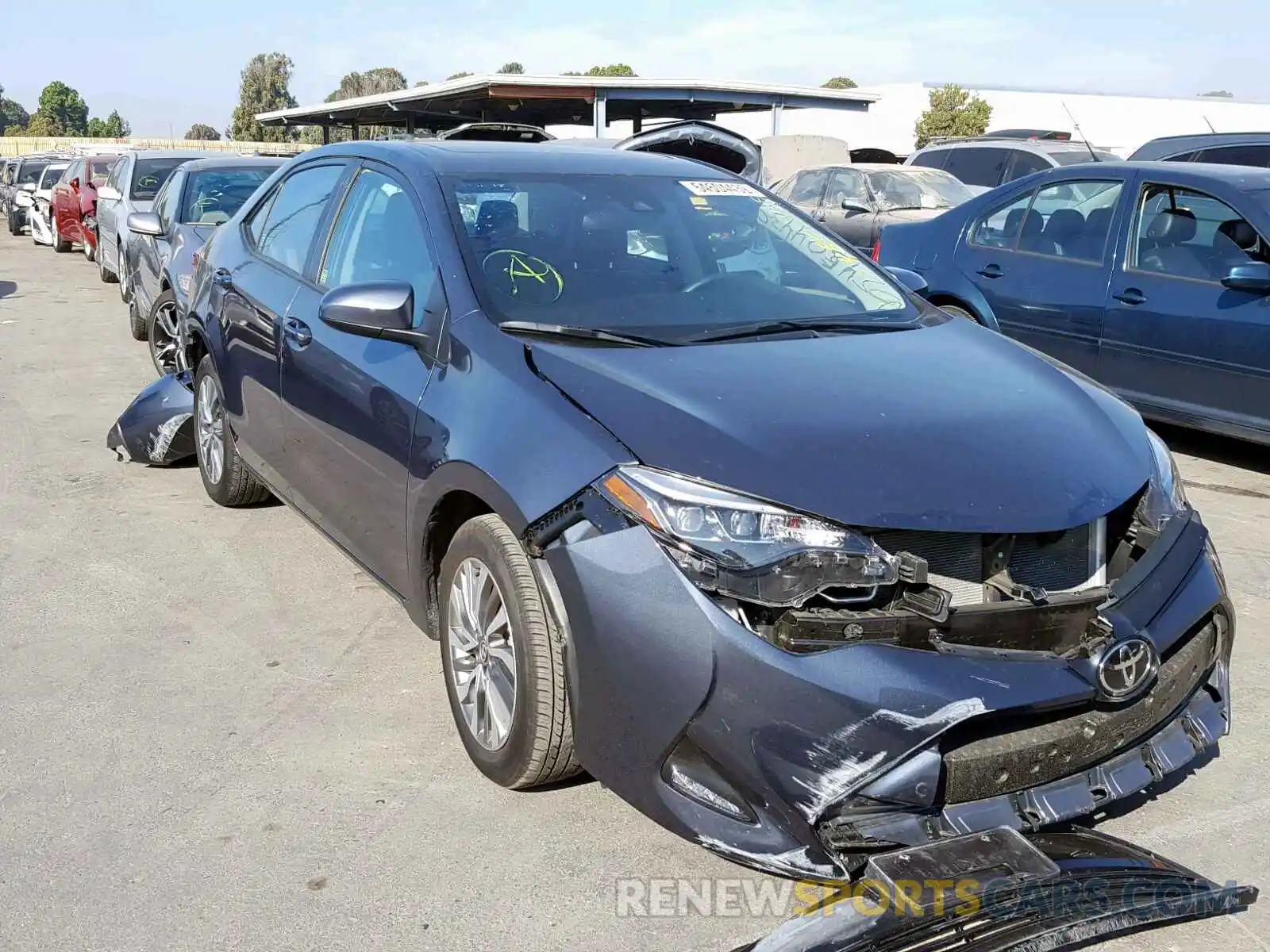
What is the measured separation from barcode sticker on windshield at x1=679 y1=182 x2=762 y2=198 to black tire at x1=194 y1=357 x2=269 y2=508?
2.25 meters

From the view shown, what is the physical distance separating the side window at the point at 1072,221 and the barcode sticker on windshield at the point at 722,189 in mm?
3294

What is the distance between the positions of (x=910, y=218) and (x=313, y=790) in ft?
37.7

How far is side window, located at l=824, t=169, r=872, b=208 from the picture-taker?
47.5ft

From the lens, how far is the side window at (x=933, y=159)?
18.3 m

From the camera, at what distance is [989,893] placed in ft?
8.36

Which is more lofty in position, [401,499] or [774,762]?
[401,499]

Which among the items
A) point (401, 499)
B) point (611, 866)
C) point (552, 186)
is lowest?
point (611, 866)

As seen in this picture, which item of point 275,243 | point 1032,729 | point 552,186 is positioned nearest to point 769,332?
point 552,186

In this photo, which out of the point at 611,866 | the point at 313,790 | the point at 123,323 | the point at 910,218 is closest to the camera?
the point at 611,866

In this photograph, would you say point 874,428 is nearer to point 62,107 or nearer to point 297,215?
point 297,215

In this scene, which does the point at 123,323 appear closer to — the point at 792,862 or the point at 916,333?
the point at 916,333

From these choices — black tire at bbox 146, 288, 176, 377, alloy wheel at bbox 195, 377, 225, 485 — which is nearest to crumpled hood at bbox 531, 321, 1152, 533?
alloy wheel at bbox 195, 377, 225, 485

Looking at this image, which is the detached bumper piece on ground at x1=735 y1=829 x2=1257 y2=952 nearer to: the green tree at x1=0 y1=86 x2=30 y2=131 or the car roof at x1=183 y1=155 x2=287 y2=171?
the car roof at x1=183 y1=155 x2=287 y2=171

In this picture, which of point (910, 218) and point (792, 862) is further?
point (910, 218)
